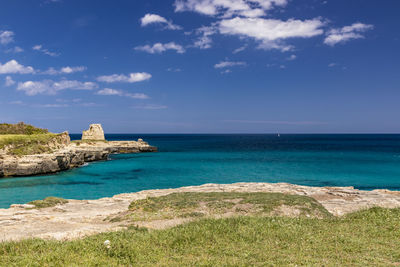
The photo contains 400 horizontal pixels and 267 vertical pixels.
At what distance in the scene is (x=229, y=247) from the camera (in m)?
9.40

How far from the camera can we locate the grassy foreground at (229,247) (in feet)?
26.7

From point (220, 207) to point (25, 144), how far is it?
40685 mm

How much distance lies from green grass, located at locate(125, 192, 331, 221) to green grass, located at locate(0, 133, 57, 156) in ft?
114

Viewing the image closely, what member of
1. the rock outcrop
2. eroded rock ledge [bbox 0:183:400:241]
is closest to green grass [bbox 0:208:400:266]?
eroded rock ledge [bbox 0:183:400:241]

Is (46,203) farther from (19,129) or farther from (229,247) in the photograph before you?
(19,129)

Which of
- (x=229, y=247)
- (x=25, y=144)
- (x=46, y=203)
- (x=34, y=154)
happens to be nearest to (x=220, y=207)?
(x=229, y=247)

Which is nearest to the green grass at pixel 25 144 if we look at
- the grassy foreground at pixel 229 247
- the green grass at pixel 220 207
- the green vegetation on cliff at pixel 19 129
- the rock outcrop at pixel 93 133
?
the green vegetation on cliff at pixel 19 129

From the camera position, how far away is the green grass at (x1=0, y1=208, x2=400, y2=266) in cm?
813

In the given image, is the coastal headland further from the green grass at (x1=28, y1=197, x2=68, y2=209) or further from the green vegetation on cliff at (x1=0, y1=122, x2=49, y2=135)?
the green grass at (x1=28, y1=197, x2=68, y2=209)

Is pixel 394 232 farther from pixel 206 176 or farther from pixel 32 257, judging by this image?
pixel 206 176

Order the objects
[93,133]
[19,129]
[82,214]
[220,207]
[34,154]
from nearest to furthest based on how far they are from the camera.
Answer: [220,207]
[82,214]
[34,154]
[19,129]
[93,133]

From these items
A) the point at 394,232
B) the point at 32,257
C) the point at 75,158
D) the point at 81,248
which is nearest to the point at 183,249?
the point at 81,248

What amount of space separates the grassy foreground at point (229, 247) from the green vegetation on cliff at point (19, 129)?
176 feet

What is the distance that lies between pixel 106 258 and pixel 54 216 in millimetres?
9688
